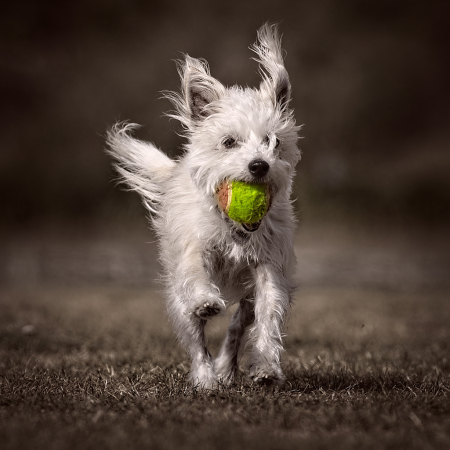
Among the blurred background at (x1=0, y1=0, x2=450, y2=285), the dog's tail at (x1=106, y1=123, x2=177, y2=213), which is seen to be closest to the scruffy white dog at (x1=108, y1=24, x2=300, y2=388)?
the dog's tail at (x1=106, y1=123, x2=177, y2=213)

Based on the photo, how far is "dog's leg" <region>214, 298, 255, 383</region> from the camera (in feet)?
18.1

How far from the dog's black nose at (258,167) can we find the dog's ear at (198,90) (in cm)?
77

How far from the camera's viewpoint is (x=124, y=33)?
30.1 m

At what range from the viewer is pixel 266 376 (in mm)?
→ 4559

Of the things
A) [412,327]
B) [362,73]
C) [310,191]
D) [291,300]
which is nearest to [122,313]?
[412,327]

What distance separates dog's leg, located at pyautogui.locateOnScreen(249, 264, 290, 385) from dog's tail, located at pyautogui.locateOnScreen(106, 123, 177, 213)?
1416 millimetres

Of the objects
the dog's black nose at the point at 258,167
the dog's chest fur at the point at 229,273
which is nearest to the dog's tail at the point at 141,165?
the dog's chest fur at the point at 229,273

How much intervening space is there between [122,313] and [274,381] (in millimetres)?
5884

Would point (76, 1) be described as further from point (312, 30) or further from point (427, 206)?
point (427, 206)

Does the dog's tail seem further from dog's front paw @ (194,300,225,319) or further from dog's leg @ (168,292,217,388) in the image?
dog's front paw @ (194,300,225,319)

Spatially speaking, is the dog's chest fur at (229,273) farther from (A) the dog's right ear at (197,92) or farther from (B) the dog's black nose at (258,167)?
(A) the dog's right ear at (197,92)

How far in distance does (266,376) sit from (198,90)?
7.00 feet

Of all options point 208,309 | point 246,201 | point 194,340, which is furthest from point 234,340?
point 246,201

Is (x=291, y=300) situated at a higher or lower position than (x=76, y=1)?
lower
